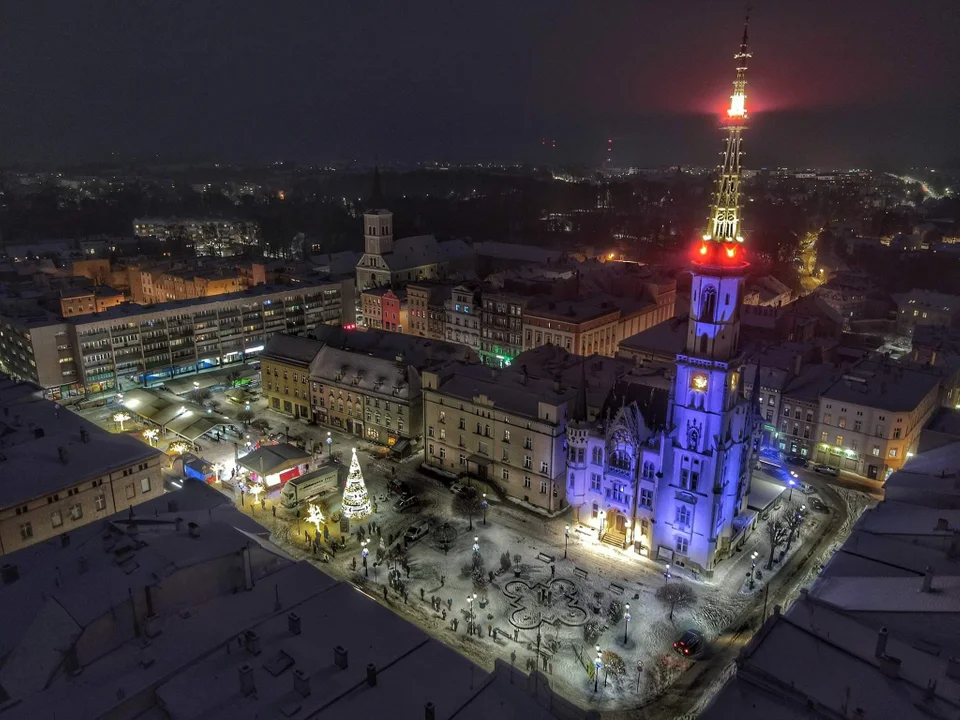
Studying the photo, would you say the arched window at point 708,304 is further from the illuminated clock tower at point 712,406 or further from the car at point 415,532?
the car at point 415,532

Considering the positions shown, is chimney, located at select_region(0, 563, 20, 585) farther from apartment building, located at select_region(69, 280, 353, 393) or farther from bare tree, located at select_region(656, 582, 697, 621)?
apartment building, located at select_region(69, 280, 353, 393)

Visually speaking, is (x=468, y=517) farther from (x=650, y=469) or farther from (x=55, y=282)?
(x=55, y=282)

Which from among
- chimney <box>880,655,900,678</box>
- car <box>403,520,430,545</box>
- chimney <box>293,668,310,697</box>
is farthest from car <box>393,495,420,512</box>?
chimney <box>880,655,900,678</box>

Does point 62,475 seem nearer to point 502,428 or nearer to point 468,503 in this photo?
point 468,503

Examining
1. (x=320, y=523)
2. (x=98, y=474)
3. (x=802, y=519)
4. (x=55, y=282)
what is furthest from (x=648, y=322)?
(x=55, y=282)

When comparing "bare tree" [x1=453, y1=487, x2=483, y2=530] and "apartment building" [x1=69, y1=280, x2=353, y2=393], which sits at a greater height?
"apartment building" [x1=69, y1=280, x2=353, y2=393]

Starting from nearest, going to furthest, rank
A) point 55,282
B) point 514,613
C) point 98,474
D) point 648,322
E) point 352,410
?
point 514,613 < point 98,474 < point 352,410 < point 648,322 < point 55,282
